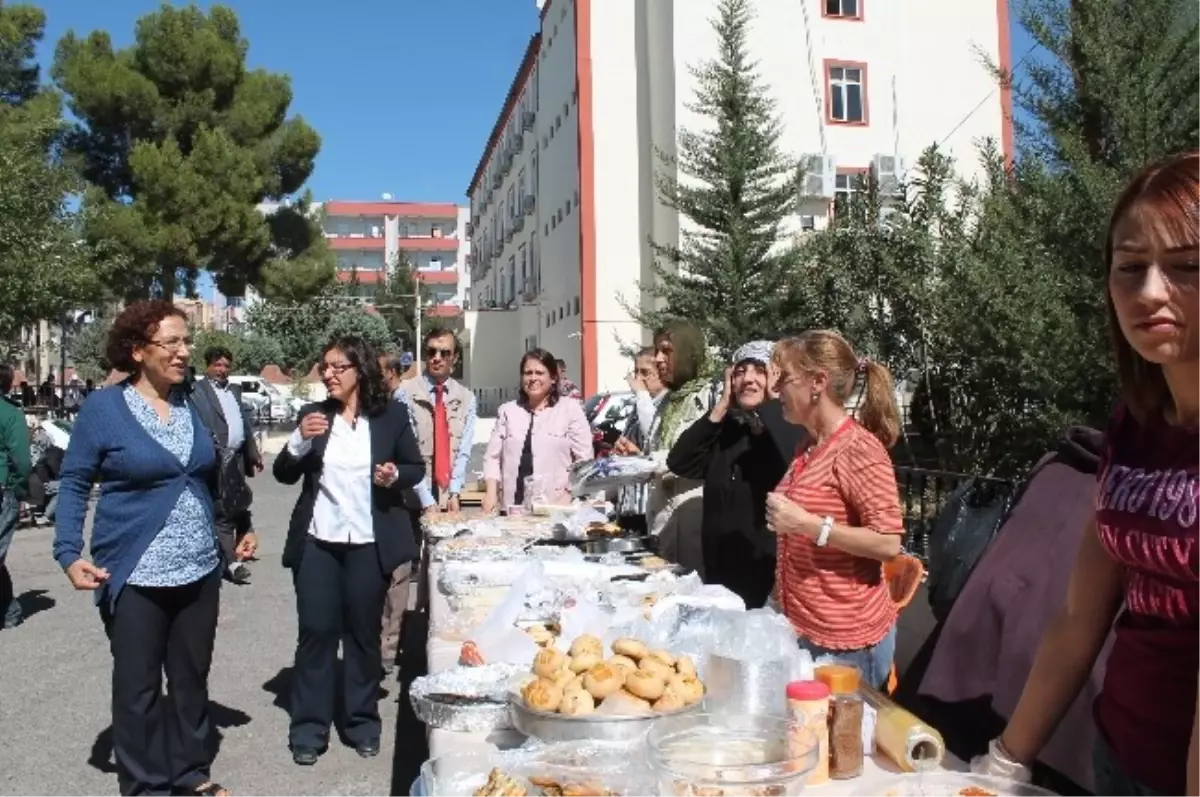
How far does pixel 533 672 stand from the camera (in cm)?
247

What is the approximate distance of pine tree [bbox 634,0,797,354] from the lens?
17.9 metres

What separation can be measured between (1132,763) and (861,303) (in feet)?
39.8

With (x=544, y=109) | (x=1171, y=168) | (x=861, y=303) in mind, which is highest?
(x=544, y=109)

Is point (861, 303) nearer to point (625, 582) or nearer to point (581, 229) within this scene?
point (625, 582)

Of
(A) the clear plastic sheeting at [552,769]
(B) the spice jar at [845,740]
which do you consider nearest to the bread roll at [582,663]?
(A) the clear plastic sheeting at [552,769]

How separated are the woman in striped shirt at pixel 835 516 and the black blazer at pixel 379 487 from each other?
1.94 metres

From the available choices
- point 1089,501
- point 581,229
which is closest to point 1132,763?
point 1089,501

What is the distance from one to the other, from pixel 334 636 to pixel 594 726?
2.58 meters

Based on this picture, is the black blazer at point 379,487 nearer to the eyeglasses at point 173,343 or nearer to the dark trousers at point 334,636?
the dark trousers at point 334,636

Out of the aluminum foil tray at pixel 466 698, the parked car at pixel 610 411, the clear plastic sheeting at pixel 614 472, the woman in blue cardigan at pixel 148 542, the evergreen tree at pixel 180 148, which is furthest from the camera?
the evergreen tree at pixel 180 148

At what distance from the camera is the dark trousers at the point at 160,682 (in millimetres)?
3674

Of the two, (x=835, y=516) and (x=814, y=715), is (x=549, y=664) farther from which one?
(x=835, y=516)

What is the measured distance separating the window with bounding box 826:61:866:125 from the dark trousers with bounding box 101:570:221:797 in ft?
78.0

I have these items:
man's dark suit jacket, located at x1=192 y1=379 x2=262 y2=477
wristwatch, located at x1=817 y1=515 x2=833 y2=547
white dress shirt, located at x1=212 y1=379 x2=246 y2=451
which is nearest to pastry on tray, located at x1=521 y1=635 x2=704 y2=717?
wristwatch, located at x1=817 y1=515 x2=833 y2=547
